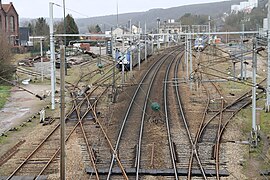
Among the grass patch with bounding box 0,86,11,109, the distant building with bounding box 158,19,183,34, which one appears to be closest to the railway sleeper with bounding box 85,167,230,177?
the grass patch with bounding box 0,86,11,109

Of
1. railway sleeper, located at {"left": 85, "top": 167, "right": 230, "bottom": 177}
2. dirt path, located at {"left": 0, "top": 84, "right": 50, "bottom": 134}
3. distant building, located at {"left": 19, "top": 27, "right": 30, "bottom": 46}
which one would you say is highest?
distant building, located at {"left": 19, "top": 27, "right": 30, "bottom": 46}

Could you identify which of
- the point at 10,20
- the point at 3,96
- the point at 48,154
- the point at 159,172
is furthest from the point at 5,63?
the point at 10,20

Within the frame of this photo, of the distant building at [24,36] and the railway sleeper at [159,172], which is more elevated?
the distant building at [24,36]

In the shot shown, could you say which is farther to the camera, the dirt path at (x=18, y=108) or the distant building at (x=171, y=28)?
the distant building at (x=171, y=28)

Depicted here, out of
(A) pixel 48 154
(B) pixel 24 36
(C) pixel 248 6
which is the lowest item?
(A) pixel 48 154

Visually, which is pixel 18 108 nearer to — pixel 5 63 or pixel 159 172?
pixel 5 63

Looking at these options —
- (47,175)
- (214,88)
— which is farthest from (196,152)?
(214,88)

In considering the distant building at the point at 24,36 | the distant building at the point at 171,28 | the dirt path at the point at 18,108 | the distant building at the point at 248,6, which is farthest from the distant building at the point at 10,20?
the distant building at the point at 248,6

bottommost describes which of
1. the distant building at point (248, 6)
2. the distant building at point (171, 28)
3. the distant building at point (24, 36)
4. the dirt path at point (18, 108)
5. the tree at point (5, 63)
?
the dirt path at point (18, 108)

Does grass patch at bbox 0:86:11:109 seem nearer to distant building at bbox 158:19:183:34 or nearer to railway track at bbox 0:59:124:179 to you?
railway track at bbox 0:59:124:179

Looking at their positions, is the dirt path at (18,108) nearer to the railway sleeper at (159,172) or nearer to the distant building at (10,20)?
the railway sleeper at (159,172)

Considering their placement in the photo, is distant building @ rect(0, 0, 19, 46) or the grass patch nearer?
the grass patch

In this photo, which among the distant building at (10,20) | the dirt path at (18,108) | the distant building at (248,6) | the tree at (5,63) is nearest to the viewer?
the dirt path at (18,108)

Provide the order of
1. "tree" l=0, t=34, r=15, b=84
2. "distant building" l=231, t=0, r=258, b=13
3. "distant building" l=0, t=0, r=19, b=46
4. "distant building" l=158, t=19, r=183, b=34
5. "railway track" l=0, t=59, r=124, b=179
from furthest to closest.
A: "distant building" l=231, t=0, r=258, b=13
"distant building" l=158, t=19, r=183, b=34
"distant building" l=0, t=0, r=19, b=46
"tree" l=0, t=34, r=15, b=84
"railway track" l=0, t=59, r=124, b=179
